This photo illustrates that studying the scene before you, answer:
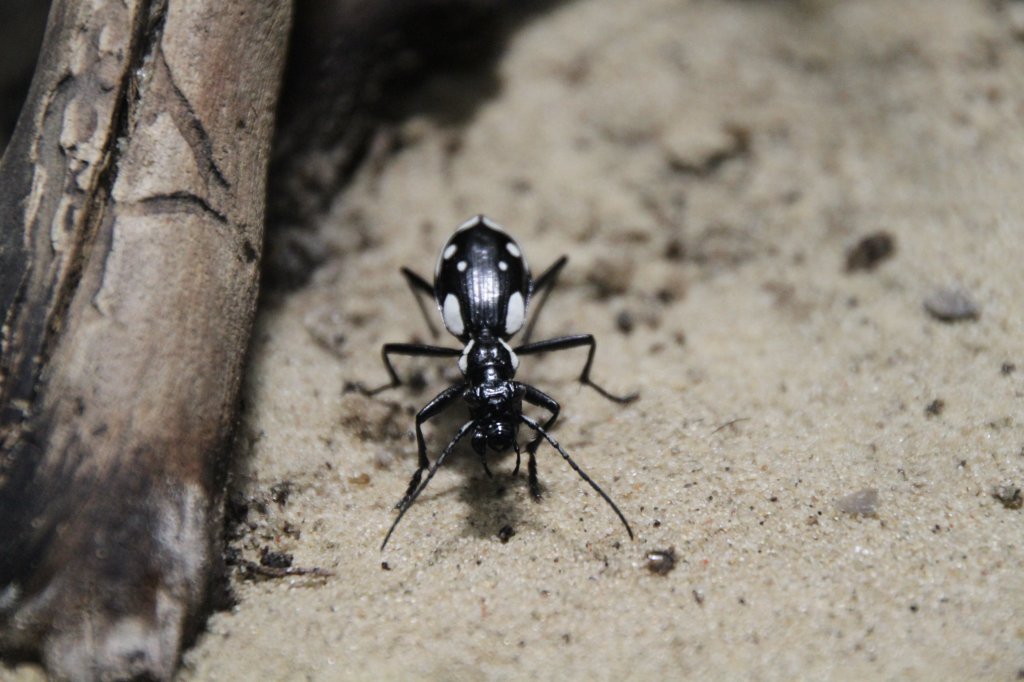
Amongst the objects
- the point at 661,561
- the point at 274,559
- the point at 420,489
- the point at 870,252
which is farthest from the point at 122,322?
the point at 870,252

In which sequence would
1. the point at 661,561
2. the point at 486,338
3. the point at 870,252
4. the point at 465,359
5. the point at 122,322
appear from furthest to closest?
the point at 870,252
the point at 486,338
the point at 465,359
the point at 661,561
the point at 122,322

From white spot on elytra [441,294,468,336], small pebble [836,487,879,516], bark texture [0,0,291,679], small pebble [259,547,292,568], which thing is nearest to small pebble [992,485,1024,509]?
small pebble [836,487,879,516]

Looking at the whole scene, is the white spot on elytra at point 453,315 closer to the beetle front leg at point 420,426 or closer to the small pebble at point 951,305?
the beetle front leg at point 420,426

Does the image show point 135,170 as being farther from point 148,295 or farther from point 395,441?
point 395,441

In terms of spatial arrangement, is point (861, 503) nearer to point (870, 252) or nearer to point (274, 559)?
point (870, 252)

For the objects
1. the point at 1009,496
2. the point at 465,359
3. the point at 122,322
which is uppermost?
the point at 122,322

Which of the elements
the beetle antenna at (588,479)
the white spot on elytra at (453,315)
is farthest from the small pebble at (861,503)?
the white spot on elytra at (453,315)

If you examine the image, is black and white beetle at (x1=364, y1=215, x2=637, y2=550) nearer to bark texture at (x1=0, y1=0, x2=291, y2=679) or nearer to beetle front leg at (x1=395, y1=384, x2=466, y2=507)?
beetle front leg at (x1=395, y1=384, x2=466, y2=507)
